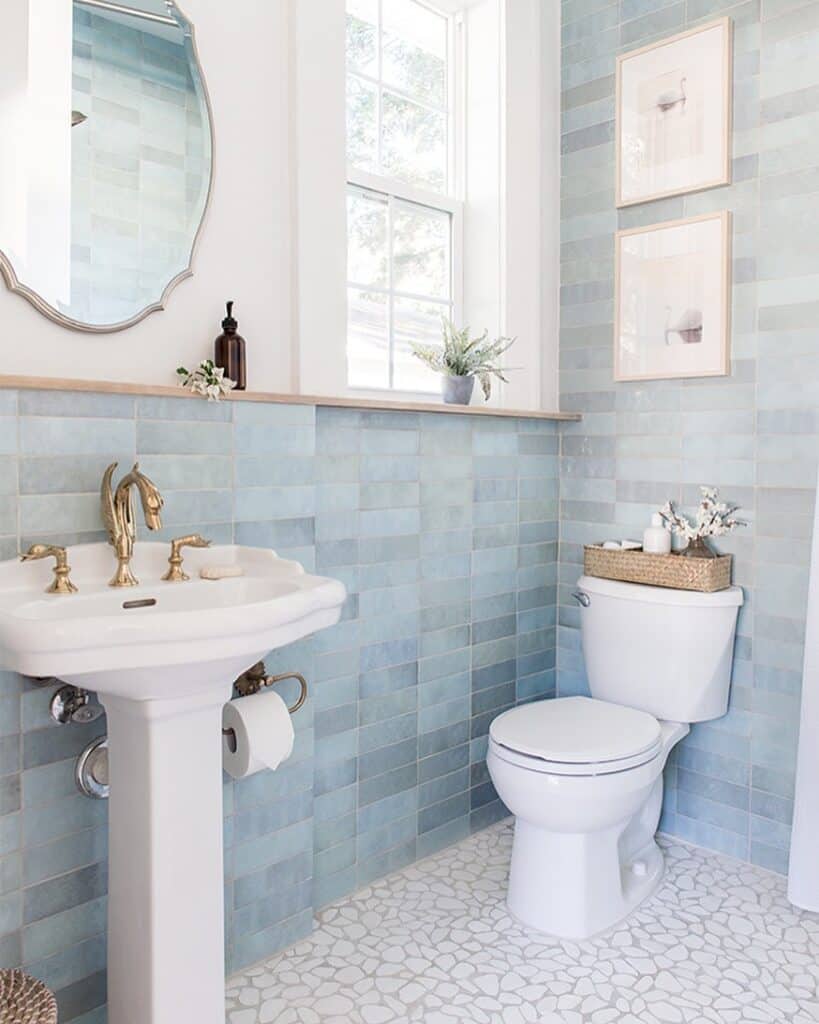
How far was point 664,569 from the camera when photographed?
223 centimetres

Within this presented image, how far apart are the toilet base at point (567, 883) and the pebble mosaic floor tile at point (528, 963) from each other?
0.11 ft

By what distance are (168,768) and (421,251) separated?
5.72ft

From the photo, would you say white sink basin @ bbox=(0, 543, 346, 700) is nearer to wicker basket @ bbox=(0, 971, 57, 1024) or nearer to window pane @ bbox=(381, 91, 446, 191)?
wicker basket @ bbox=(0, 971, 57, 1024)

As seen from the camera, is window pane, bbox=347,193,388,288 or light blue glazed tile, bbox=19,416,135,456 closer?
light blue glazed tile, bbox=19,416,135,456

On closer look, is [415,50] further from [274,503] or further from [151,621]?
[151,621]

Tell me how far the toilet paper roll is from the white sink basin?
216mm

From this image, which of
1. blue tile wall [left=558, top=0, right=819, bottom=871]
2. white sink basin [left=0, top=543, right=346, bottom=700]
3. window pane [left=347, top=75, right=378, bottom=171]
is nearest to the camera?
white sink basin [left=0, top=543, right=346, bottom=700]

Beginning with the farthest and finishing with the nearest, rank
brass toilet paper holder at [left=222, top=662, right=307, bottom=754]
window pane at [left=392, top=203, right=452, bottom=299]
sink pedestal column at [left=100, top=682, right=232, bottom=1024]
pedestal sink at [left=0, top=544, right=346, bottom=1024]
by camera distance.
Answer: window pane at [left=392, top=203, right=452, bottom=299]
brass toilet paper holder at [left=222, top=662, right=307, bottom=754]
sink pedestal column at [left=100, top=682, right=232, bottom=1024]
pedestal sink at [left=0, top=544, right=346, bottom=1024]

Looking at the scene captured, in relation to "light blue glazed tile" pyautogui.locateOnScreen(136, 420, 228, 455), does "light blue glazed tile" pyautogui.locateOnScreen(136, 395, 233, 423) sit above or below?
above

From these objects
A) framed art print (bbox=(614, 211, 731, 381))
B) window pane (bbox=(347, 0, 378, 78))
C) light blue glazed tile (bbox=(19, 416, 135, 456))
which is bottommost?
light blue glazed tile (bbox=(19, 416, 135, 456))

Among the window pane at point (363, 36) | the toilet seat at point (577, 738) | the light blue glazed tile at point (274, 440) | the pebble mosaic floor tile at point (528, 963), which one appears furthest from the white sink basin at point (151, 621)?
the window pane at point (363, 36)

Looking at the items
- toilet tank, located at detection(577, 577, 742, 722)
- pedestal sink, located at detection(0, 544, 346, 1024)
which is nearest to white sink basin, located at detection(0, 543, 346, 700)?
pedestal sink, located at detection(0, 544, 346, 1024)

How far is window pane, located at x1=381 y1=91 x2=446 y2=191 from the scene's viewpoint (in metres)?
2.45

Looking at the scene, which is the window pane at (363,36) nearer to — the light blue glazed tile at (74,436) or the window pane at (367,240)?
the window pane at (367,240)
